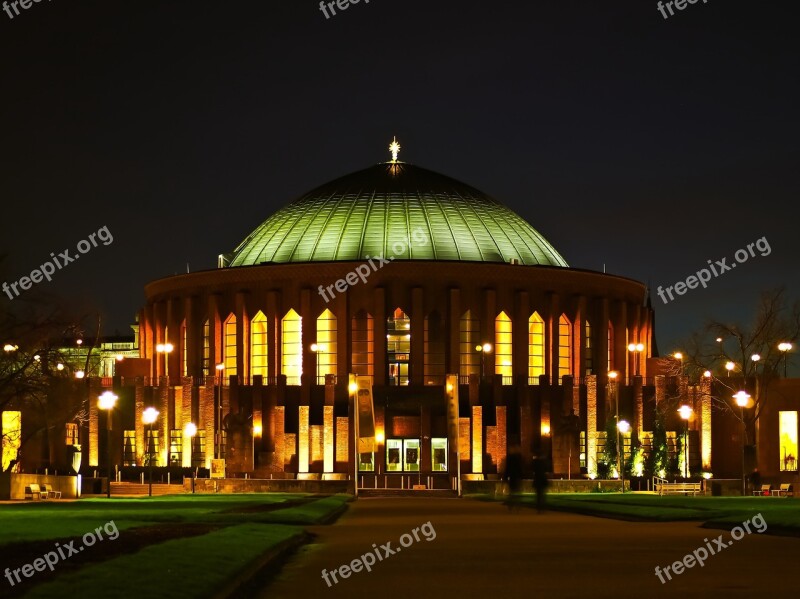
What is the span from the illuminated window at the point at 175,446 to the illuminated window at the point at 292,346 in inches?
343

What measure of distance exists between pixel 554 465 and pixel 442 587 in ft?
214

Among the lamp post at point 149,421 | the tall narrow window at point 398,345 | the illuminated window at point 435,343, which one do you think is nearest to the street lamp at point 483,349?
the illuminated window at point 435,343

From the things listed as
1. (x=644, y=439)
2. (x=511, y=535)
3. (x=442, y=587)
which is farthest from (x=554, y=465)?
(x=442, y=587)

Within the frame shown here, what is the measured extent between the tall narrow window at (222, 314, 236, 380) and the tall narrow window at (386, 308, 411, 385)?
11413 millimetres

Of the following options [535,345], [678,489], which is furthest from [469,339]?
[678,489]

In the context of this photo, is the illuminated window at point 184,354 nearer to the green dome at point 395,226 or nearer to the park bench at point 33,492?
the green dome at point 395,226

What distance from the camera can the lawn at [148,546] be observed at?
56.9 ft

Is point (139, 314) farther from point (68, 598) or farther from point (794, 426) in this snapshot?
point (68, 598)

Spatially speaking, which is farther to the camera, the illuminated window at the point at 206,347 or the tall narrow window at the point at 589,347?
the tall narrow window at the point at 589,347

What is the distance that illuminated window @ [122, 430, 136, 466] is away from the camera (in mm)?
91800

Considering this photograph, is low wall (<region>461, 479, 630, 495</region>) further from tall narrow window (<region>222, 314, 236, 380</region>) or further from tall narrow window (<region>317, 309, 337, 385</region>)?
tall narrow window (<region>222, 314, 236, 380</region>)

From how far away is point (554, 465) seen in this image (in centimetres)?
8362

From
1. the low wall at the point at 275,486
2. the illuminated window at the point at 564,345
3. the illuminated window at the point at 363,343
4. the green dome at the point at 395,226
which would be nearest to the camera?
the low wall at the point at 275,486

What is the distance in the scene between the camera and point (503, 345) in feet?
321
